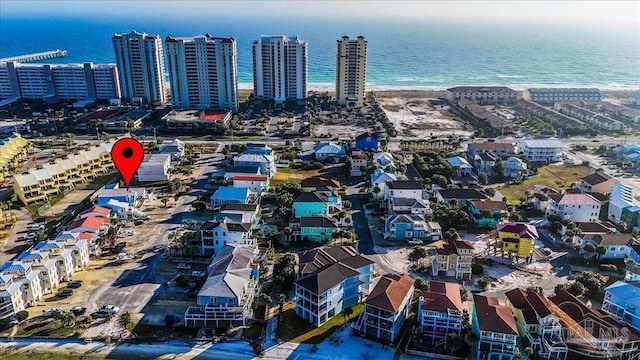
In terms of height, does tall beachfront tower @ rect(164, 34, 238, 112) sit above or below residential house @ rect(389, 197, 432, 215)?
above

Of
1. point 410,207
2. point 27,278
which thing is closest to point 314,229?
point 410,207

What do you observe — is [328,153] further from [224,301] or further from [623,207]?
[224,301]

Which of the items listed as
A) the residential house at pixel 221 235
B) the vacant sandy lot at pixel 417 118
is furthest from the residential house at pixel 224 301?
the vacant sandy lot at pixel 417 118

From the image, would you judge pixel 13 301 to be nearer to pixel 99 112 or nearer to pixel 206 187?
pixel 206 187

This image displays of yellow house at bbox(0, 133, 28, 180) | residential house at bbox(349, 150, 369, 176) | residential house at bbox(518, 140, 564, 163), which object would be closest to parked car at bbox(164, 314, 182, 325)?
residential house at bbox(349, 150, 369, 176)

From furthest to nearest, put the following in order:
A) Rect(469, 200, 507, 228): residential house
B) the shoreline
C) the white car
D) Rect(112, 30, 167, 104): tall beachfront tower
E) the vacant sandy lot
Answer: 1. the shoreline
2. Rect(112, 30, 167, 104): tall beachfront tower
3. the vacant sandy lot
4. Rect(469, 200, 507, 228): residential house
5. the white car

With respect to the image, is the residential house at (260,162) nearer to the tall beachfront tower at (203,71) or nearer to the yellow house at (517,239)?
the yellow house at (517,239)

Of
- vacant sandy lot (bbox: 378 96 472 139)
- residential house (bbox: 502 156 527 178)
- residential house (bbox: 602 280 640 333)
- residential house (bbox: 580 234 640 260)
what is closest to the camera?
A: residential house (bbox: 602 280 640 333)

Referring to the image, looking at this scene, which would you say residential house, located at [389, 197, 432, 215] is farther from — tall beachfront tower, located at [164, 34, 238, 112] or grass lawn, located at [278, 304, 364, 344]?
tall beachfront tower, located at [164, 34, 238, 112]
